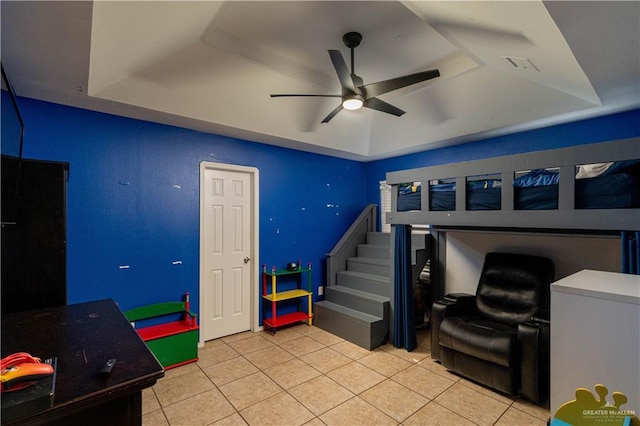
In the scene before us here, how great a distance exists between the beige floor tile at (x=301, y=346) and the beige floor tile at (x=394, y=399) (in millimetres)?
978

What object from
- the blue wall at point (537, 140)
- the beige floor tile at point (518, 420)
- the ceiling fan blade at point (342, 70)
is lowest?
the beige floor tile at point (518, 420)

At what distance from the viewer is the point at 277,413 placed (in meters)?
2.33

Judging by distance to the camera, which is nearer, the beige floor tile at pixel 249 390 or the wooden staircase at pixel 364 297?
the beige floor tile at pixel 249 390

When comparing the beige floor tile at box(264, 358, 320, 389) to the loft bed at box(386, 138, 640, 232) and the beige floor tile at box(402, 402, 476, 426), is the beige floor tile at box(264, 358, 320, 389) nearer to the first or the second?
the beige floor tile at box(402, 402, 476, 426)

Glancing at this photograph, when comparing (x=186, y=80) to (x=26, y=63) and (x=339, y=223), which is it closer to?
(x=26, y=63)

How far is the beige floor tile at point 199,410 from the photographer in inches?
88.5

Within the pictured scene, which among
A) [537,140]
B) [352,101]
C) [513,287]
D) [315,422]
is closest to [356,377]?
[315,422]

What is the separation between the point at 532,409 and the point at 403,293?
1.48 metres

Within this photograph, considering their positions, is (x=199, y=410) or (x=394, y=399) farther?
(x=394, y=399)

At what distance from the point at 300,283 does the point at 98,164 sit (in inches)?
114

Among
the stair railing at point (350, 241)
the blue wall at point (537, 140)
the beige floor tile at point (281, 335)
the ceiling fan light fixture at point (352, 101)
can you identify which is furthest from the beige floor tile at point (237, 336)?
the blue wall at point (537, 140)

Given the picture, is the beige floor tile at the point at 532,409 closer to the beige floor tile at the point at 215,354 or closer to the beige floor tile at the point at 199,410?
the beige floor tile at the point at 199,410

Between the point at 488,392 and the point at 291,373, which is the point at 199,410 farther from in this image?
the point at 488,392

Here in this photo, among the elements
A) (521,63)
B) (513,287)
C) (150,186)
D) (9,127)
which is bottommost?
(513,287)
